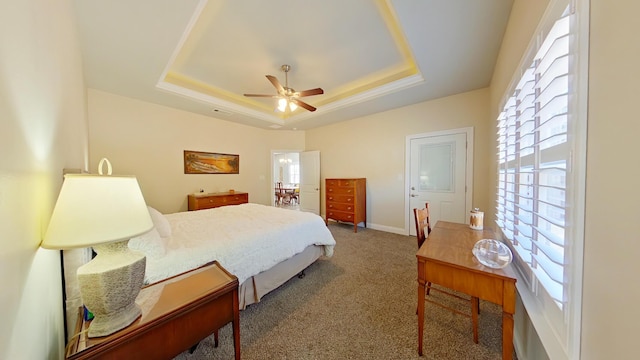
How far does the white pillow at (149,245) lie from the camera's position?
54.9 inches

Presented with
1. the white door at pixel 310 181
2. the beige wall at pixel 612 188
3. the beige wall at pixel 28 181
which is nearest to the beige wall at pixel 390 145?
the white door at pixel 310 181

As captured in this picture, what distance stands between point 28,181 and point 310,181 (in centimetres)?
502

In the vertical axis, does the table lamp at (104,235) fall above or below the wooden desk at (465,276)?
above

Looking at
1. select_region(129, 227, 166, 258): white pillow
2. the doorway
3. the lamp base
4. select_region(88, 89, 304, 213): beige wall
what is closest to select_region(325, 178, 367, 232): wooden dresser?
select_region(88, 89, 304, 213): beige wall

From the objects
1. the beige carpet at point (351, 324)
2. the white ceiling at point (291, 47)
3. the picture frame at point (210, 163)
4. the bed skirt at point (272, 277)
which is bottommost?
the beige carpet at point (351, 324)

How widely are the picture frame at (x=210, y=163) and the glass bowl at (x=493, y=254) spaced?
4629 millimetres

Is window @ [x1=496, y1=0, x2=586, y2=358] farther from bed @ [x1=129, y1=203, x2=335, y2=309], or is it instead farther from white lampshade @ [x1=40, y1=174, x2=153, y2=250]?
bed @ [x1=129, y1=203, x2=335, y2=309]

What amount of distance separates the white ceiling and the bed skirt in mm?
2438

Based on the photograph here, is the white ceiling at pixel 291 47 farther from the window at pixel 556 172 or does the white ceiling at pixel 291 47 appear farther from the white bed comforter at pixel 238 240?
the white bed comforter at pixel 238 240

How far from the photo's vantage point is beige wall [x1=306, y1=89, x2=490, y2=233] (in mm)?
3287

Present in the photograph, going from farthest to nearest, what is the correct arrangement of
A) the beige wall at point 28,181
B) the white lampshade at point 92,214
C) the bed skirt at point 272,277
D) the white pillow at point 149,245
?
the bed skirt at point 272,277, the white pillow at point 149,245, the white lampshade at point 92,214, the beige wall at point 28,181

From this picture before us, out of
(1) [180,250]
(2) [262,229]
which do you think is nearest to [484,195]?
(2) [262,229]

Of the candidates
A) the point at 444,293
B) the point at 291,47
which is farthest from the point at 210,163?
the point at 444,293

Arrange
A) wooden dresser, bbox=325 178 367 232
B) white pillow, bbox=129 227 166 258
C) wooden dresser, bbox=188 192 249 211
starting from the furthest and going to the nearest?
1. wooden dresser, bbox=325 178 367 232
2. wooden dresser, bbox=188 192 249 211
3. white pillow, bbox=129 227 166 258
